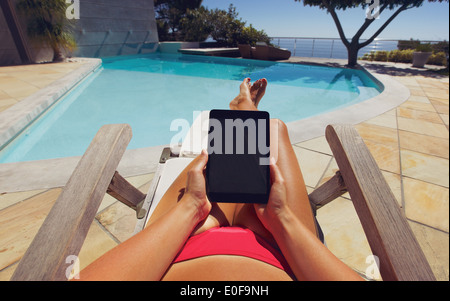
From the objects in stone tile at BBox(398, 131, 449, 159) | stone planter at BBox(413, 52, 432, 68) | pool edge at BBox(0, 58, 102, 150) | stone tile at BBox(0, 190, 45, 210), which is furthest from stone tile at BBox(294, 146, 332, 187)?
stone planter at BBox(413, 52, 432, 68)

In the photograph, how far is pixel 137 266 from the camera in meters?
0.75

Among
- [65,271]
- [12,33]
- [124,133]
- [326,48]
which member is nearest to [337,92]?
[326,48]

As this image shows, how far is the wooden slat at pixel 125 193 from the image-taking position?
Result: 117cm

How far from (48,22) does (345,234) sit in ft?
38.9

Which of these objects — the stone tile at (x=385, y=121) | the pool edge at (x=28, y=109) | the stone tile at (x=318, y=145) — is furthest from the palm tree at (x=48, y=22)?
the stone tile at (x=385, y=121)

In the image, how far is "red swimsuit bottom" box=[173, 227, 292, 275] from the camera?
865mm

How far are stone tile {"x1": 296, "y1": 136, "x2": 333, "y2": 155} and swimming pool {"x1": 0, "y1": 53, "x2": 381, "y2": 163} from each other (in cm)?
287

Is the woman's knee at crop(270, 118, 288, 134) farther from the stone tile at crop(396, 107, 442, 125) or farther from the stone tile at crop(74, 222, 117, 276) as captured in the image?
the stone tile at crop(396, 107, 442, 125)

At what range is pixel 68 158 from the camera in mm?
2387

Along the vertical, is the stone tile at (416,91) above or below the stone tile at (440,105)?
above

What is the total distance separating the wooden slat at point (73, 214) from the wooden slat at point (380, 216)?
0.98m

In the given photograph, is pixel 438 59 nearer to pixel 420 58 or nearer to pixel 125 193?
pixel 420 58

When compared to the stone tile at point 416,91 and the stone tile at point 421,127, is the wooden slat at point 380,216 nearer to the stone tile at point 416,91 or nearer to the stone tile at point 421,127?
the stone tile at point 421,127
